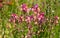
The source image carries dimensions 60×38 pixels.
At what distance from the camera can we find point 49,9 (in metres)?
3.28

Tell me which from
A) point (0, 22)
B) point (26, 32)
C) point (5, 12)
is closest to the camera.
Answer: point (26, 32)

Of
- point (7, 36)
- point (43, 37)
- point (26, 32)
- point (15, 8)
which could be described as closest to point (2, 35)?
point (7, 36)

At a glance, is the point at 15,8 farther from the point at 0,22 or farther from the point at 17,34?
the point at 17,34

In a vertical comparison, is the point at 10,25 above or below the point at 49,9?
below

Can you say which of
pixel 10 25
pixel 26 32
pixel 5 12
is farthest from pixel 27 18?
pixel 5 12

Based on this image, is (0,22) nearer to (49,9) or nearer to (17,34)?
(17,34)

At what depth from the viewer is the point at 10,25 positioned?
337 cm

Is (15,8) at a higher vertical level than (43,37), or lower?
higher

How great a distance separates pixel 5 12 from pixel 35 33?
2.68ft

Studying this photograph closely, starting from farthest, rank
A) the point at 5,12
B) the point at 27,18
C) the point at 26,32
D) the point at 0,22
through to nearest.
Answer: the point at 5,12 → the point at 0,22 → the point at 26,32 → the point at 27,18

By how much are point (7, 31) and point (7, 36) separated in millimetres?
84

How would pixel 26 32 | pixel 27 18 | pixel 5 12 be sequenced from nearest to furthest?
pixel 27 18, pixel 26 32, pixel 5 12

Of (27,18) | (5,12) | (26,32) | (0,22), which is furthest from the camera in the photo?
(5,12)

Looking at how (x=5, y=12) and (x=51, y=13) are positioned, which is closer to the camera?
(x=51, y=13)
